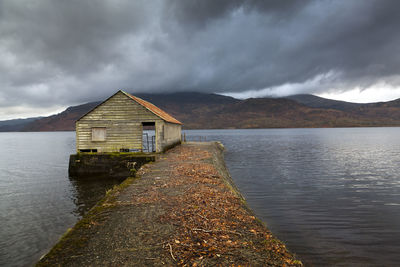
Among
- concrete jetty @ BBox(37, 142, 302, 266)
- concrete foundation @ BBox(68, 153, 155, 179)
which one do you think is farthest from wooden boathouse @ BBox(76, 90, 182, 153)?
concrete jetty @ BBox(37, 142, 302, 266)

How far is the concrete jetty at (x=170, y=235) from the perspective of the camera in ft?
19.2

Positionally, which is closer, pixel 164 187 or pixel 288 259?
pixel 288 259

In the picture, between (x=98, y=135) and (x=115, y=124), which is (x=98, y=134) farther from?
(x=115, y=124)

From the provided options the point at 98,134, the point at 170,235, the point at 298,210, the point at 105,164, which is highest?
the point at 98,134

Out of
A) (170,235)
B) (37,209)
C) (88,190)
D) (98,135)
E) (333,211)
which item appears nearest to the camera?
(170,235)

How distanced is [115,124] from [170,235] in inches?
809

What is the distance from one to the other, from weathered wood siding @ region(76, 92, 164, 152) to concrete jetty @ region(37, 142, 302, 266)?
46.8ft

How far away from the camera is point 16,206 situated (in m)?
16.4

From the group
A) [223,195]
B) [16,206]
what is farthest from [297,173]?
[16,206]

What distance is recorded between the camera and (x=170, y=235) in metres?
7.10

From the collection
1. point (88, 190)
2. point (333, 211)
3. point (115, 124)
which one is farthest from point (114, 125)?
point (333, 211)

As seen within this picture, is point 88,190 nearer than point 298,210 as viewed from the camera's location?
No

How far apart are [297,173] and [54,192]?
25.0 metres

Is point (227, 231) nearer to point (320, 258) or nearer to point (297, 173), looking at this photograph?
point (320, 258)
